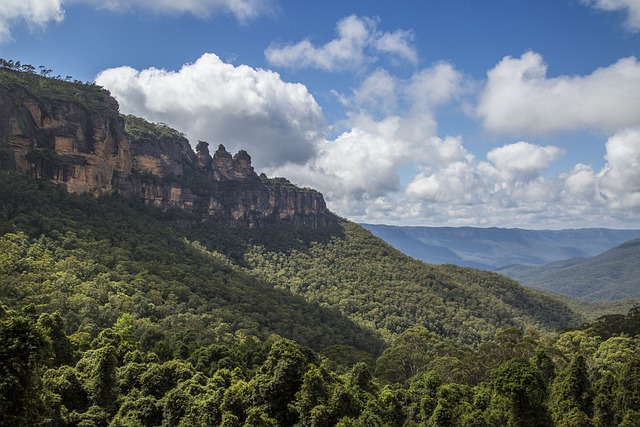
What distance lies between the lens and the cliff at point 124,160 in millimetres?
75056

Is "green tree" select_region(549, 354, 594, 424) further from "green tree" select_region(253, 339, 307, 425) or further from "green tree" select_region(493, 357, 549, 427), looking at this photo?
"green tree" select_region(253, 339, 307, 425)

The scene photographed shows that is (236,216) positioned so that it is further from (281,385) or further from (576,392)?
(576,392)

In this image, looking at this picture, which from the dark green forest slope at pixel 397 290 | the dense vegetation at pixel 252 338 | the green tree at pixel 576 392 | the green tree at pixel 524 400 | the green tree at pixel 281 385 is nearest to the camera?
the dense vegetation at pixel 252 338

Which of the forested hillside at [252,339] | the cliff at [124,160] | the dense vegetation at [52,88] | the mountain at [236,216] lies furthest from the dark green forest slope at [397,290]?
the dense vegetation at [52,88]

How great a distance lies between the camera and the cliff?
246 feet

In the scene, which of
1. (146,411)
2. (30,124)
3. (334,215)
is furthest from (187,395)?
(334,215)

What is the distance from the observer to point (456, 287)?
366 feet

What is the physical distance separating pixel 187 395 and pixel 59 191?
216 feet

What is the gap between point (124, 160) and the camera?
96.0m

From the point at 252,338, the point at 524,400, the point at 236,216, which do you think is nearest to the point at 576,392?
the point at 524,400

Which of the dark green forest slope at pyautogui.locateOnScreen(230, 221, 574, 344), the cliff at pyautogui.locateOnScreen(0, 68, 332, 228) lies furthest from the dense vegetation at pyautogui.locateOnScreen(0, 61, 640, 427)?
the cliff at pyautogui.locateOnScreen(0, 68, 332, 228)

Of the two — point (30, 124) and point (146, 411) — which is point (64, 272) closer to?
point (146, 411)

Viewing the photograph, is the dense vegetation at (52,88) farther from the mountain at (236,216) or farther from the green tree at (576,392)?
the green tree at (576,392)

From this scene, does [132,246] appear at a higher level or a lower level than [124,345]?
higher
